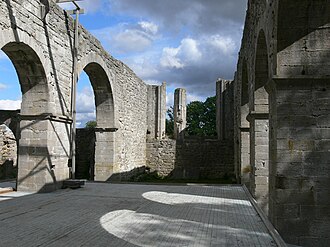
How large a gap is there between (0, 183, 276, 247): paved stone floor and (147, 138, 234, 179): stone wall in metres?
9.91

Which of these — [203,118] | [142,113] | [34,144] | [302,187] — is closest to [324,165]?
[302,187]

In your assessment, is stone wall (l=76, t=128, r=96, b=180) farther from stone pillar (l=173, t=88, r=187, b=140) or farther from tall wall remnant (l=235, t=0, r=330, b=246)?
tall wall remnant (l=235, t=0, r=330, b=246)

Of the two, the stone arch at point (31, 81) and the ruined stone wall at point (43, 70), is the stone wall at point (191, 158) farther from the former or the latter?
the stone arch at point (31, 81)

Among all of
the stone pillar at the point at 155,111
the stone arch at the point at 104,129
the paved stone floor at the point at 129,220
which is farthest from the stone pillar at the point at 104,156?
the stone pillar at the point at 155,111

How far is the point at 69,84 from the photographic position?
9.88 meters

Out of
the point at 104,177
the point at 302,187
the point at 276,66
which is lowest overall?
the point at 104,177

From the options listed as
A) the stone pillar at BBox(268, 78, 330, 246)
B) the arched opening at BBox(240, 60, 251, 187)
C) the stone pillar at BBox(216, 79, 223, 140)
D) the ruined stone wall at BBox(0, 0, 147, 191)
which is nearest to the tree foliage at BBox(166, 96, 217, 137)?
the stone pillar at BBox(216, 79, 223, 140)

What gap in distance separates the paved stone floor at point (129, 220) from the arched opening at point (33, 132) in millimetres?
549

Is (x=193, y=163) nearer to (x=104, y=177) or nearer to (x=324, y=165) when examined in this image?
(x=104, y=177)

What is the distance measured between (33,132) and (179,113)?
47.4 ft

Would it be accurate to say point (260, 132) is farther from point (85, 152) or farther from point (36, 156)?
point (85, 152)

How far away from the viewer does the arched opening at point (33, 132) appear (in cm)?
848

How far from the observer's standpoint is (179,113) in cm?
2238

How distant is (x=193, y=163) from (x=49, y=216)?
13.6 metres
